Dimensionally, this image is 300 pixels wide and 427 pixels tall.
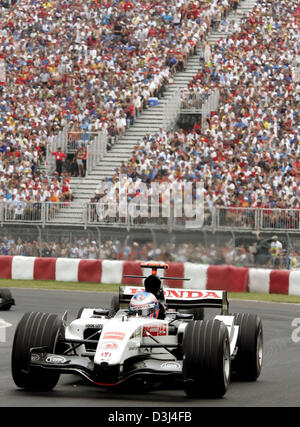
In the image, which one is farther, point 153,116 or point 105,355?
point 153,116

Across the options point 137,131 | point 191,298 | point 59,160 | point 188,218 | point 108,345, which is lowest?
point 108,345

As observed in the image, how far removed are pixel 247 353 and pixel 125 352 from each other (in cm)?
210

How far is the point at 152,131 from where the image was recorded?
113ft

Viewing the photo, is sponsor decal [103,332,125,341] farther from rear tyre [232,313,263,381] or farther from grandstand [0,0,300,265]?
grandstand [0,0,300,265]

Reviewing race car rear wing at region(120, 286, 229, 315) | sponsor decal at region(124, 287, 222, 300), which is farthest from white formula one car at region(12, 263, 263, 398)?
sponsor decal at region(124, 287, 222, 300)

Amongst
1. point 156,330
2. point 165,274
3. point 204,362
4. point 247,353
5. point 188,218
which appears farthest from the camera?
point 188,218

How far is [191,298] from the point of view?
39.5ft

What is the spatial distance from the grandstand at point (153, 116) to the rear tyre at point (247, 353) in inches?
535

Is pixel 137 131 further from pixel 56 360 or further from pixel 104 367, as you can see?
pixel 104 367

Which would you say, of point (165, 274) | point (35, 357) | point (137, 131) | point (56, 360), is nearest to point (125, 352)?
point (56, 360)

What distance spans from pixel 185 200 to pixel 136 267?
4.07m

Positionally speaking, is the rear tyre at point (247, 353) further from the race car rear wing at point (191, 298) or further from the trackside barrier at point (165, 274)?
the trackside barrier at point (165, 274)

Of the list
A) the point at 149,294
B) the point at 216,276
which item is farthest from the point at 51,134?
the point at 149,294

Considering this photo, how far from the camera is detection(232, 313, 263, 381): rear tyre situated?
11.0 meters
